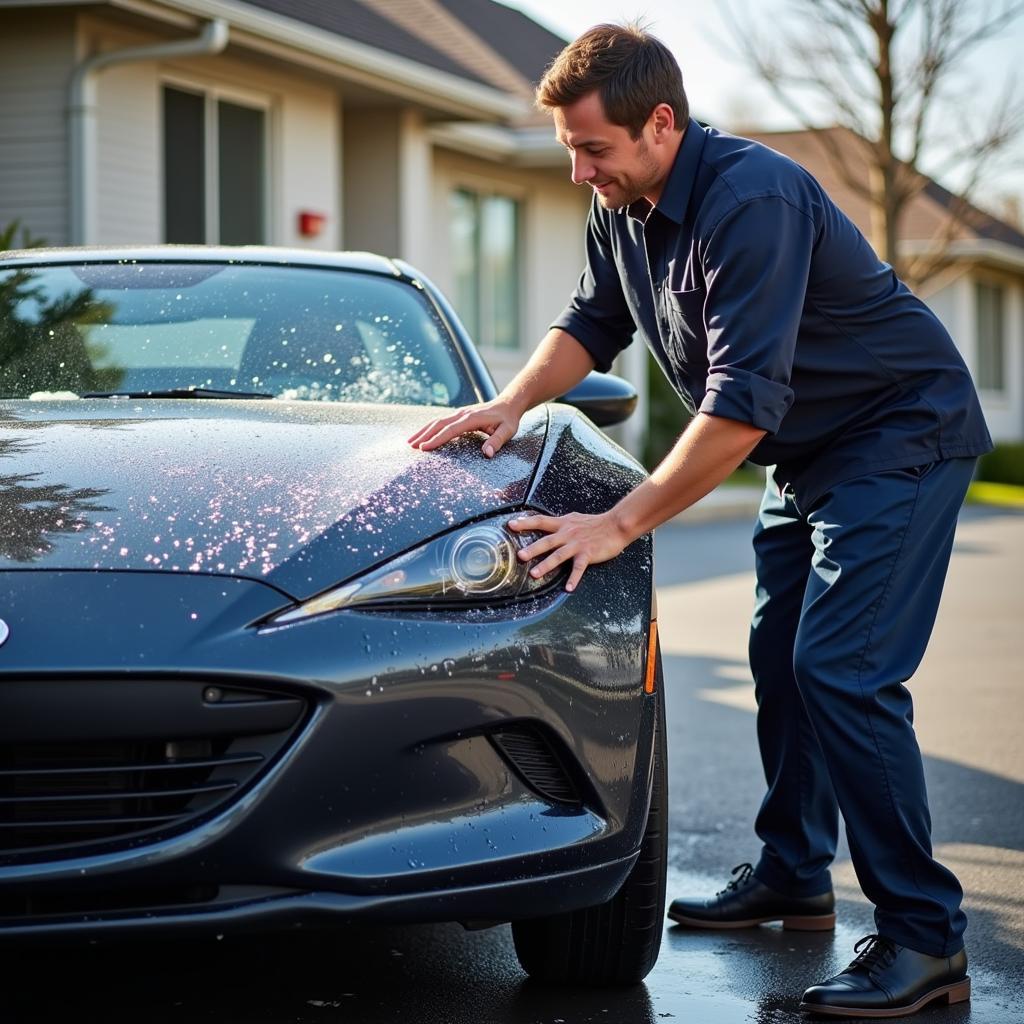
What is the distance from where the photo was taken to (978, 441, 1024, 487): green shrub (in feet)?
89.5

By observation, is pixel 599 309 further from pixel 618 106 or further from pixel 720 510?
pixel 720 510

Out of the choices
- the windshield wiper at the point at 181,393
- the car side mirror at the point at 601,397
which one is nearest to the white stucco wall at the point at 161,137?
the car side mirror at the point at 601,397

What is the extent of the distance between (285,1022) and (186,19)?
9.45m

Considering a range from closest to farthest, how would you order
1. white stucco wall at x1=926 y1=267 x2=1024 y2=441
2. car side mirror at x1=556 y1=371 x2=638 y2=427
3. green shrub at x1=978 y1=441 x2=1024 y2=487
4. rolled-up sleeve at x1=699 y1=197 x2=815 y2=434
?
rolled-up sleeve at x1=699 y1=197 x2=815 y2=434
car side mirror at x1=556 y1=371 x2=638 y2=427
green shrub at x1=978 y1=441 x2=1024 y2=487
white stucco wall at x1=926 y1=267 x2=1024 y2=441

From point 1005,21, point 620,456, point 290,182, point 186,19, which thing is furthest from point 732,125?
point 620,456

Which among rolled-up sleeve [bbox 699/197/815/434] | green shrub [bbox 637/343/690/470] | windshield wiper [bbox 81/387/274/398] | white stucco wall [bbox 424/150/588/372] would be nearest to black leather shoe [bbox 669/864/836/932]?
rolled-up sleeve [bbox 699/197/815/434]

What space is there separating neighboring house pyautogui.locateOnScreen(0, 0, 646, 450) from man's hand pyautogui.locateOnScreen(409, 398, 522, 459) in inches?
329

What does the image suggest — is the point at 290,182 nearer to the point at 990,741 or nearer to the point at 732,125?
the point at 990,741

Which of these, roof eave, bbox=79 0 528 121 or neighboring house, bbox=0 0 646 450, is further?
neighboring house, bbox=0 0 646 450

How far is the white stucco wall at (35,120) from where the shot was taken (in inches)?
443

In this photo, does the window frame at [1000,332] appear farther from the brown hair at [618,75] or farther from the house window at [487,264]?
the brown hair at [618,75]

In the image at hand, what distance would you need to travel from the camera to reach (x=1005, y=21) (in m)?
21.3

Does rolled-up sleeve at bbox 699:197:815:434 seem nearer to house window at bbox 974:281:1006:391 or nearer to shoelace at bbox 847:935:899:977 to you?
shoelace at bbox 847:935:899:977

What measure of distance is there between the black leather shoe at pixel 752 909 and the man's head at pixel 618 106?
149cm
